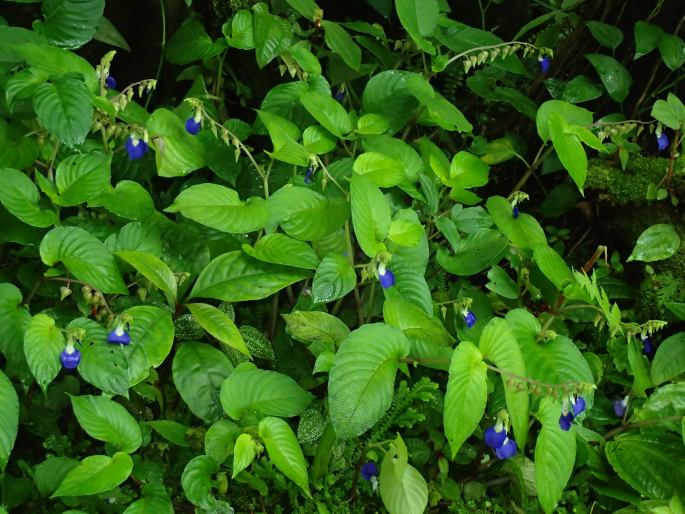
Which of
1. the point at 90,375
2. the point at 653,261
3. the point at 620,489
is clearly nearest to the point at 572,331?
the point at 653,261

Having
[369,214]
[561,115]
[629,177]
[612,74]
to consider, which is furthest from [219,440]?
[612,74]

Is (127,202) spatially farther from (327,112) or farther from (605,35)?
(605,35)

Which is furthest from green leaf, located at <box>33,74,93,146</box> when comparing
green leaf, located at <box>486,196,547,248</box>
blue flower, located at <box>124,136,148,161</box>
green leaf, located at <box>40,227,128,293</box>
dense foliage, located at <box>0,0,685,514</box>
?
green leaf, located at <box>486,196,547,248</box>

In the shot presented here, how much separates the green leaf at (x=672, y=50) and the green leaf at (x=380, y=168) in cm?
108

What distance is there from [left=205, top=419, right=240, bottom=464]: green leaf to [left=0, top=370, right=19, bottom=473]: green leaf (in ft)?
1.36

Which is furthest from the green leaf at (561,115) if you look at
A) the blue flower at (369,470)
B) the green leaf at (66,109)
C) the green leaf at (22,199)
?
the green leaf at (22,199)

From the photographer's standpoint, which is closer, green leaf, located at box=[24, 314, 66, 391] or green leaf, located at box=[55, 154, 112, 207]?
green leaf, located at box=[24, 314, 66, 391]

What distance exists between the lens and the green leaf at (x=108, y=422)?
165 centimetres

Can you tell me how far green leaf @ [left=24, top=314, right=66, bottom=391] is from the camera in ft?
5.04

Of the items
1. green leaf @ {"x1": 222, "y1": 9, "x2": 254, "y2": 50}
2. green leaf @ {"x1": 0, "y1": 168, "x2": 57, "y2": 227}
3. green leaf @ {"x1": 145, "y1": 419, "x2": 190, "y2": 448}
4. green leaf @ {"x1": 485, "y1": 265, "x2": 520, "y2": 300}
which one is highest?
green leaf @ {"x1": 222, "y1": 9, "x2": 254, "y2": 50}

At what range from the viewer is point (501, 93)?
2.56m

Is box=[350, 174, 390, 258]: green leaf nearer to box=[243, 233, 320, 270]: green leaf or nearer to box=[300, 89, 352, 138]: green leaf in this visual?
box=[243, 233, 320, 270]: green leaf

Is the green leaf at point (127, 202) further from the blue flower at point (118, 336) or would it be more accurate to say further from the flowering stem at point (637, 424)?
the flowering stem at point (637, 424)

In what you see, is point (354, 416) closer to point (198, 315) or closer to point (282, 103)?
point (198, 315)
